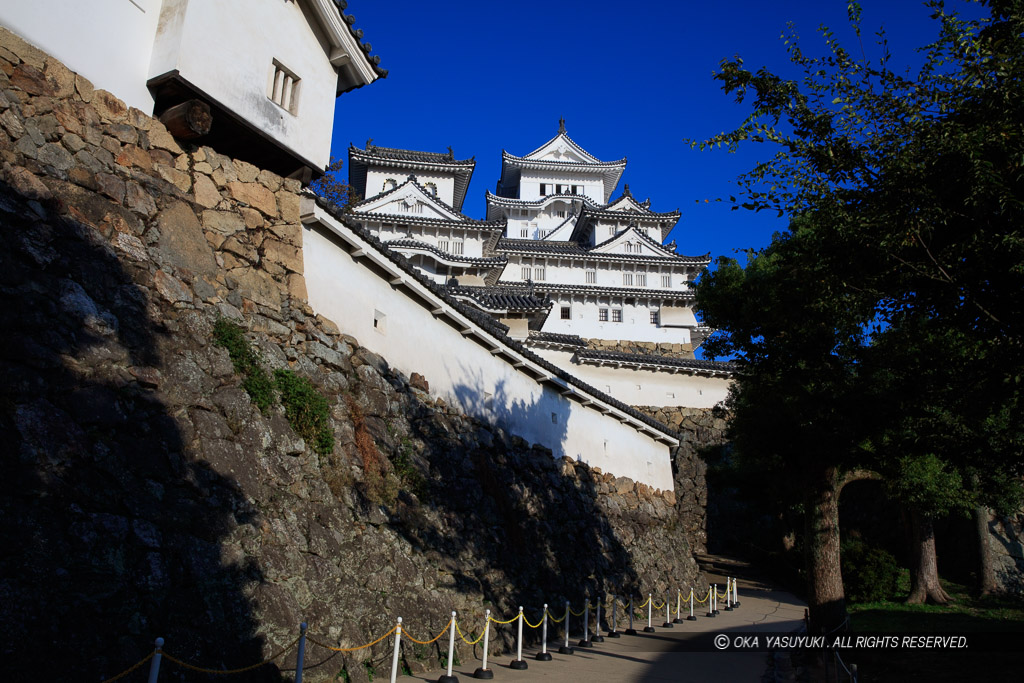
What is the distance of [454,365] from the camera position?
13.7m

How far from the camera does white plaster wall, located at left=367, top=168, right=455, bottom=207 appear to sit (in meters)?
47.7

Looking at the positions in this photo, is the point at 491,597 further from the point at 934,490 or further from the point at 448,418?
the point at 934,490

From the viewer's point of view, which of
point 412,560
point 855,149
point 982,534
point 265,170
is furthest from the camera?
point 982,534

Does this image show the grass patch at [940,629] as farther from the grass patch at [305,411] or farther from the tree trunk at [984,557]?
the grass patch at [305,411]

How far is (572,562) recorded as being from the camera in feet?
48.7

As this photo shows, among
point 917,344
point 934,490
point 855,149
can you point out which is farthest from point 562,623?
point 934,490

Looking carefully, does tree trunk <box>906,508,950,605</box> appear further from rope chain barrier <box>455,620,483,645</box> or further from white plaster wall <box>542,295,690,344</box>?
white plaster wall <box>542,295,690,344</box>

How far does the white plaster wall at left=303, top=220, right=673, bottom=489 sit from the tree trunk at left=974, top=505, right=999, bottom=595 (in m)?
11.4

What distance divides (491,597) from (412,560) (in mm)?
2267

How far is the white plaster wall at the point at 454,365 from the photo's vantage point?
428 inches

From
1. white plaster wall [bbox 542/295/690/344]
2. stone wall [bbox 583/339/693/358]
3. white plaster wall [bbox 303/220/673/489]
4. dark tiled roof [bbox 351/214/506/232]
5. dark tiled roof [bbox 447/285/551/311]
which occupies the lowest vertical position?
white plaster wall [bbox 303/220/673/489]

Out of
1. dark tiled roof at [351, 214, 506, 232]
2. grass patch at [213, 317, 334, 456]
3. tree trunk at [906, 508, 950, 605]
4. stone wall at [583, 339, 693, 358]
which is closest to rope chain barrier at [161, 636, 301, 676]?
grass patch at [213, 317, 334, 456]

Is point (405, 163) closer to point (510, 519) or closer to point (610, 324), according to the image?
point (610, 324)

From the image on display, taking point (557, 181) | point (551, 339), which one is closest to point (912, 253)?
point (551, 339)
